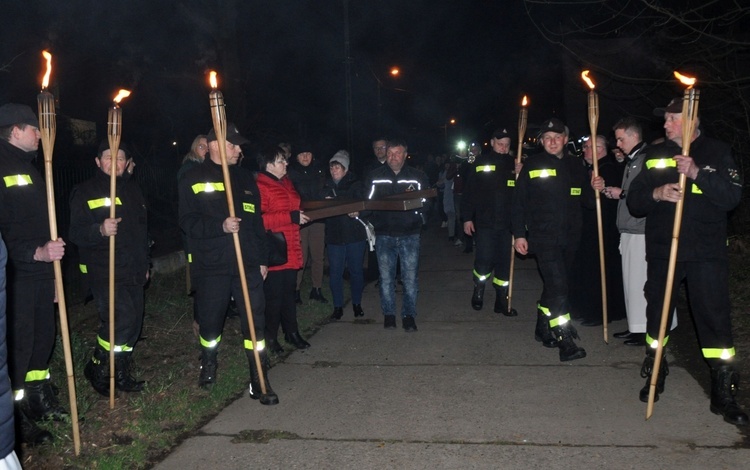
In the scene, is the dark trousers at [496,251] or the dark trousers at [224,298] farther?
the dark trousers at [496,251]

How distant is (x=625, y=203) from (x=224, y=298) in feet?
11.3

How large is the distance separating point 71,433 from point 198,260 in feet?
4.84

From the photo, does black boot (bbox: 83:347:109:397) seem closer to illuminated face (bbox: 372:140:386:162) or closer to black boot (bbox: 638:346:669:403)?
black boot (bbox: 638:346:669:403)

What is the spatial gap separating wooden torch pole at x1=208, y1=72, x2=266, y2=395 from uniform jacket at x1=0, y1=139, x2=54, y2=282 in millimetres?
1164

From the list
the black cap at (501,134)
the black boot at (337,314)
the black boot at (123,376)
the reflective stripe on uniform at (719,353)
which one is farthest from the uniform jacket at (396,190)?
the reflective stripe on uniform at (719,353)

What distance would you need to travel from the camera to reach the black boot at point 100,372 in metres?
5.33

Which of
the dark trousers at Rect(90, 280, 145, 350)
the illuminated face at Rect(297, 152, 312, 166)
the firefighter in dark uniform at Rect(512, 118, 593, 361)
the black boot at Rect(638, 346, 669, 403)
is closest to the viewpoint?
the black boot at Rect(638, 346, 669, 403)

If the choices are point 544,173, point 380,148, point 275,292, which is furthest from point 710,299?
point 380,148

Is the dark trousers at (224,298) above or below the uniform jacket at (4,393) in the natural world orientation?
below

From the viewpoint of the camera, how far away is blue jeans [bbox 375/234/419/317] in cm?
743

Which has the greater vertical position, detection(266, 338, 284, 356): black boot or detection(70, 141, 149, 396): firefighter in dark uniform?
detection(70, 141, 149, 396): firefighter in dark uniform

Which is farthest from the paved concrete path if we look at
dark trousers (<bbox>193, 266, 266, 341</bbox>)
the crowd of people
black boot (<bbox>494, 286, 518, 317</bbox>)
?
black boot (<bbox>494, 286, 518, 317</bbox>)

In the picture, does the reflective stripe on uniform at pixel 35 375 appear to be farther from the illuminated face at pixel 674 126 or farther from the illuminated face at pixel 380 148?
the illuminated face at pixel 380 148

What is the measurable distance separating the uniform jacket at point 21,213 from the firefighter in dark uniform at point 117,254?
562mm
